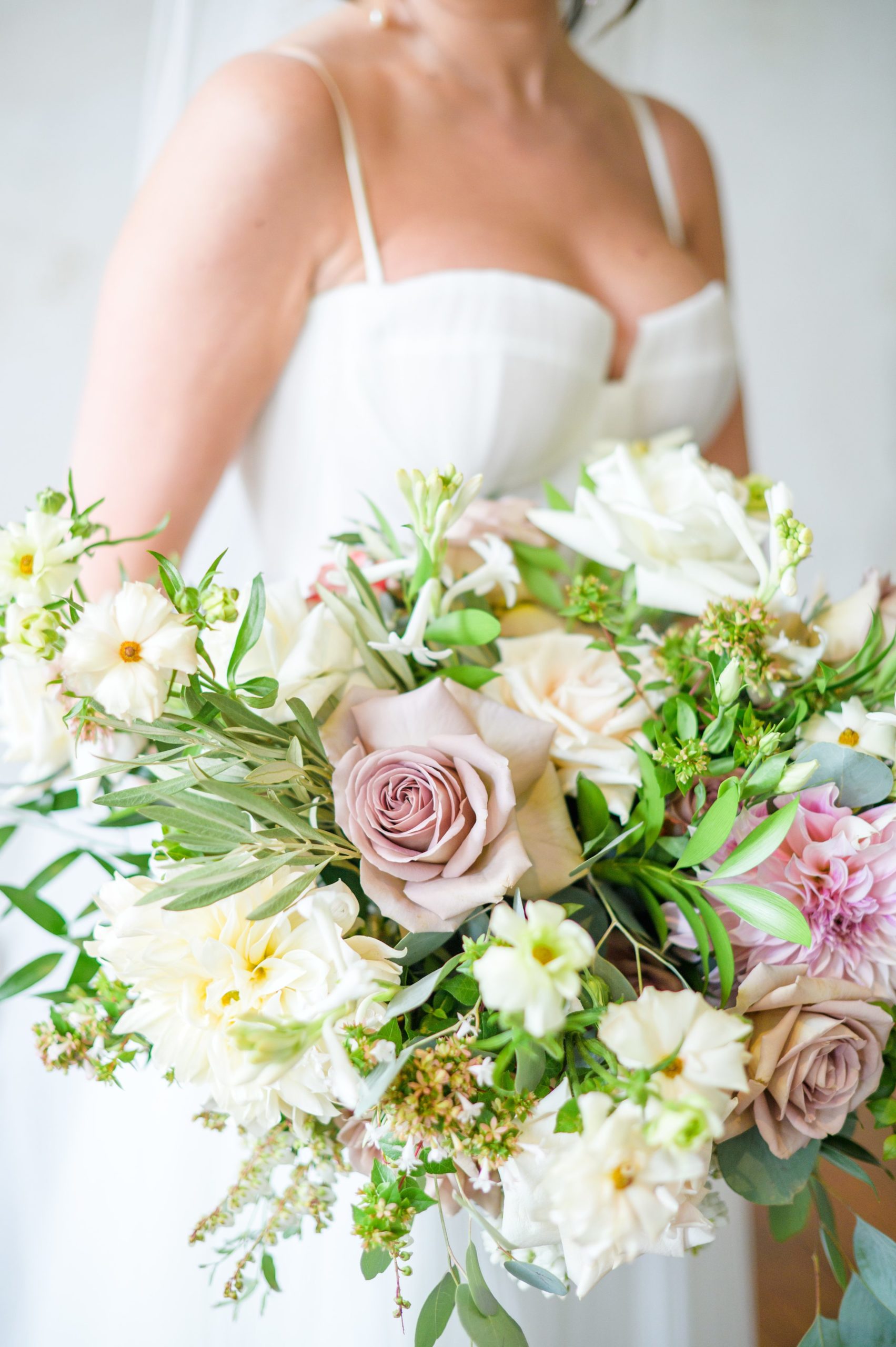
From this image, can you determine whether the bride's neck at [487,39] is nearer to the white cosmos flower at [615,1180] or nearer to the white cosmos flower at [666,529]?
the white cosmos flower at [666,529]

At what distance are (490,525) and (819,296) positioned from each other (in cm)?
134

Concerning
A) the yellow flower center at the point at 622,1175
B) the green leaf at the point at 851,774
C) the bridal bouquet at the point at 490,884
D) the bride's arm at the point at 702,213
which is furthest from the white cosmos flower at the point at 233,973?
the bride's arm at the point at 702,213

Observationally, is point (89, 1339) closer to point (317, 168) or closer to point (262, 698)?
point (262, 698)

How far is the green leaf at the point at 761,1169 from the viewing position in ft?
1.35

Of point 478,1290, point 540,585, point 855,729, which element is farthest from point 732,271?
point 478,1290

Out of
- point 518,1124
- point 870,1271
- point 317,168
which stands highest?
point 317,168

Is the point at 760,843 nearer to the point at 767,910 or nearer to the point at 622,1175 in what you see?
the point at 767,910

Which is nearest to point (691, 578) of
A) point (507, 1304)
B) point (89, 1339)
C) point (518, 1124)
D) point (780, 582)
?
point (780, 582)

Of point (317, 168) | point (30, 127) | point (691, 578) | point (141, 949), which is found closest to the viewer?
point (141, 949)

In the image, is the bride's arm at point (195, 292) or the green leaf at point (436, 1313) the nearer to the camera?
the green leaf at point (436, 1313)

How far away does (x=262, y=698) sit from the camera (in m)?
0.39

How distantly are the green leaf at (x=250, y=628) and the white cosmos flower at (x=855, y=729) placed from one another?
10.4 inches

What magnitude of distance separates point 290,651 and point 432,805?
0.35 feet

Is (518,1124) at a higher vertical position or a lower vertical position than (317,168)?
lower
